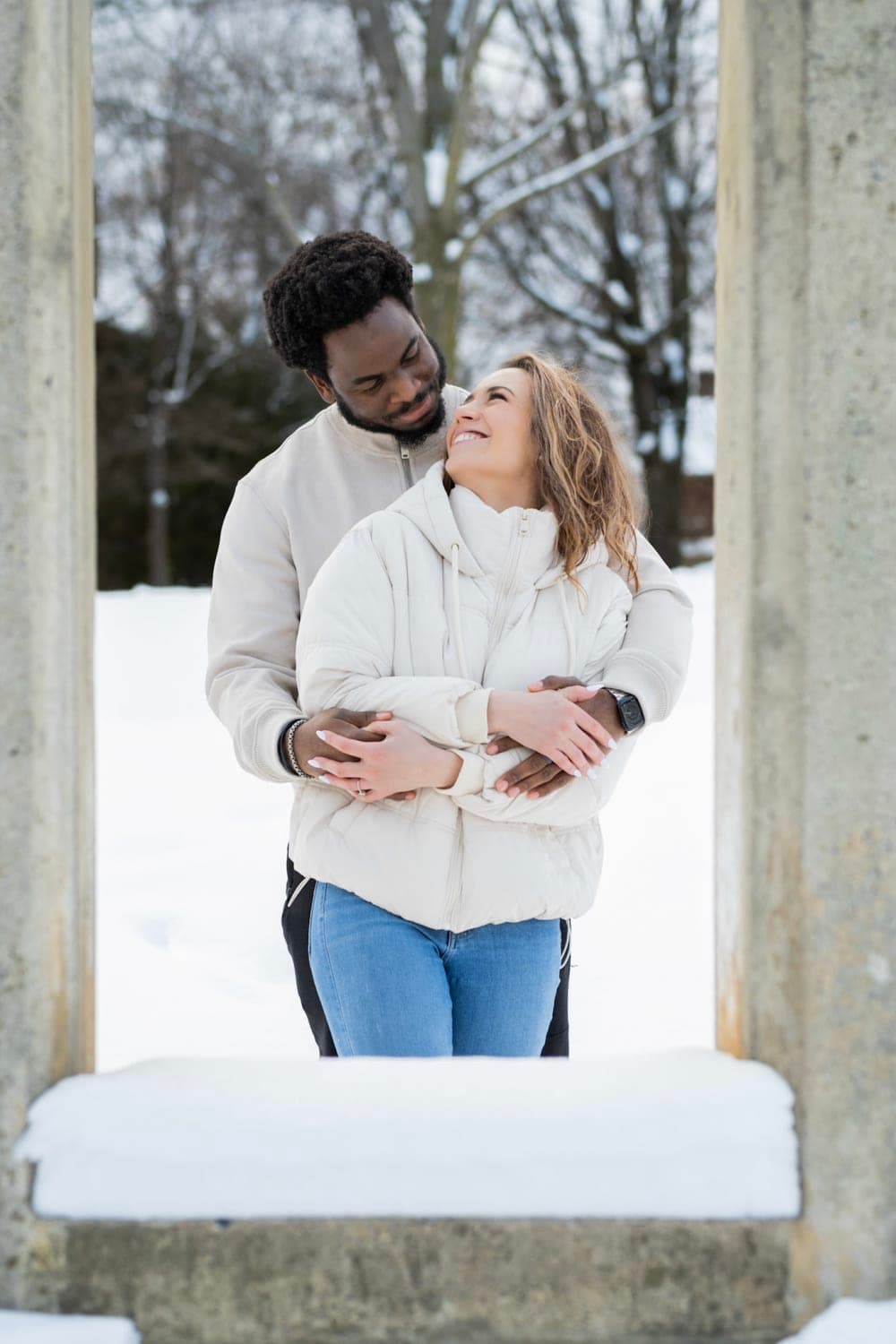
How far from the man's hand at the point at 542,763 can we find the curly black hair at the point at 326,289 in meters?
0.95

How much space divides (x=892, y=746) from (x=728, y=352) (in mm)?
637

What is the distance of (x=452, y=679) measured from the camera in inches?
94.4

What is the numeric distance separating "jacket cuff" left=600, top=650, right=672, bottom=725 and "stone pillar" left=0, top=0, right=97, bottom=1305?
3.31ft

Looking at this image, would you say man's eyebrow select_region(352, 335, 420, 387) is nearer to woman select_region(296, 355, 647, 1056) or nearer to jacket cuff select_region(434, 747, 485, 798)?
woman select_region(296, 355, 647, 1056)

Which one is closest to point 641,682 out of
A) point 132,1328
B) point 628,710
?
point 628,710

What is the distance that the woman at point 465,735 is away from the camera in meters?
2.41

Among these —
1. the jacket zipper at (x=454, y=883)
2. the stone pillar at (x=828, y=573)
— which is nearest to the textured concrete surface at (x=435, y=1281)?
the stone pillar at (x=828, y=573)

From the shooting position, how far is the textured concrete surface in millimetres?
1943

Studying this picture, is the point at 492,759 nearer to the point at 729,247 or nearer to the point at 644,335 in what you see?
the point at 729,247

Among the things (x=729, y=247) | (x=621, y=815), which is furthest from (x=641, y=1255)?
(x=621, y=815)

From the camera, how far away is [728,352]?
2072mm

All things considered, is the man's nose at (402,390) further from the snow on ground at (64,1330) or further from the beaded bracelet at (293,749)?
the snow on ground at (64,1330)

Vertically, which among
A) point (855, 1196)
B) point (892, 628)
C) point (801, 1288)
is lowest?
point (801, 1288)

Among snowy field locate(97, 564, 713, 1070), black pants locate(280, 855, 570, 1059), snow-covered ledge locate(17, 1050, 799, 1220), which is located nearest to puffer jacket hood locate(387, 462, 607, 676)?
black pants locate(280, 855, 570, 1059)
